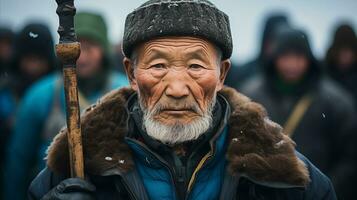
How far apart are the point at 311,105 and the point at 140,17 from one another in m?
4.13

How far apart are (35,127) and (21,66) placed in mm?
2909

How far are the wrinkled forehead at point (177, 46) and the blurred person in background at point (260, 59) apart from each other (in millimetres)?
6308

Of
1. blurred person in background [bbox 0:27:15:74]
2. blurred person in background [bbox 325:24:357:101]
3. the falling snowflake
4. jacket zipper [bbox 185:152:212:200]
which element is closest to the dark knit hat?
jacket zipper [bbox 185:152:212:200]

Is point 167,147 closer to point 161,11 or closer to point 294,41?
point 161,11

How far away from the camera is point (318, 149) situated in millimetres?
8664

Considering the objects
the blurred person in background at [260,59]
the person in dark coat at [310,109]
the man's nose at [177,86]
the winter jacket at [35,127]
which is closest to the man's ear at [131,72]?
the man's nose at [177,86]

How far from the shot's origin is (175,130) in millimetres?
4953

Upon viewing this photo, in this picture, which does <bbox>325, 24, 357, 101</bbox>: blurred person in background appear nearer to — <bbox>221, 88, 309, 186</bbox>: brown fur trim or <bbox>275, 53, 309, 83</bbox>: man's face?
<bbox>275, 53, 309, 83</bbox>: man's face

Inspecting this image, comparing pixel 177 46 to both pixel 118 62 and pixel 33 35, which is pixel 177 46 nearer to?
pixel 33 35

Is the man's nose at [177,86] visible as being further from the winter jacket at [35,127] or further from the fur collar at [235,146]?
the winter jacket at [35,127]

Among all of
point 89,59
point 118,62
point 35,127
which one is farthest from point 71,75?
point 118,62

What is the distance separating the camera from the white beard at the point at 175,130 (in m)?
4.92

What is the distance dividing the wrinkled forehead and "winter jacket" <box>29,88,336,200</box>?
35 cm

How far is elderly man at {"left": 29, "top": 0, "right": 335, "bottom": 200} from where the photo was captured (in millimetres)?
4852
